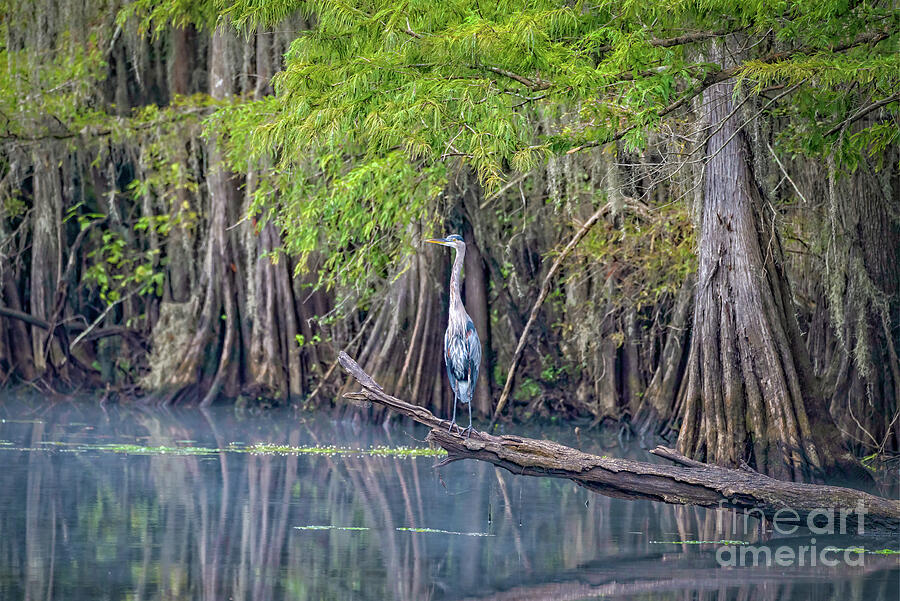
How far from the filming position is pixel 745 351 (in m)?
9.00

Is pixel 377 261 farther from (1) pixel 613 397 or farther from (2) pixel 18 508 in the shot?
(2) pixel 18 508

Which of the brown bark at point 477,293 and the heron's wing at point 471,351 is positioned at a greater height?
the brown bark at point 477,293

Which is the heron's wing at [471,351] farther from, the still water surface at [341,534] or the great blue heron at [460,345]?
the still water surface at [341,534]

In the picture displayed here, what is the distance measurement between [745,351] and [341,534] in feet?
11.2

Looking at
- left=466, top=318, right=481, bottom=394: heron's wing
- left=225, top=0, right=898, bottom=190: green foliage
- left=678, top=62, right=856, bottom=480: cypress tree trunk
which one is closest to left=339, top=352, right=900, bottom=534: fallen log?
left=466, top=318, right=481, bottom=394: heron's wing

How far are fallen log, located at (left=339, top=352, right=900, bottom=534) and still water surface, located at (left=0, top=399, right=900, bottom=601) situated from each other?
0.54 feet

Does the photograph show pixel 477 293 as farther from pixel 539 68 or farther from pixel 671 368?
pixel 539 68

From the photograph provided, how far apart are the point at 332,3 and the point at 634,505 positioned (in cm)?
360

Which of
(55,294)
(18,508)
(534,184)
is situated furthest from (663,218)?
(55,294)

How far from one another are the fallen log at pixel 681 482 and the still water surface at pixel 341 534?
0.16 metres

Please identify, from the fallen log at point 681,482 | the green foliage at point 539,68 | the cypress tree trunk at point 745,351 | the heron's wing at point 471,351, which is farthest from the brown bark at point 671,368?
the fallen log at point 681,482

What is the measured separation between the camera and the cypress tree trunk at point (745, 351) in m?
8.86

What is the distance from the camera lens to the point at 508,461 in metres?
6.86

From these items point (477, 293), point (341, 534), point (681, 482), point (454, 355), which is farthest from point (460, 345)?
point (477, 293)
